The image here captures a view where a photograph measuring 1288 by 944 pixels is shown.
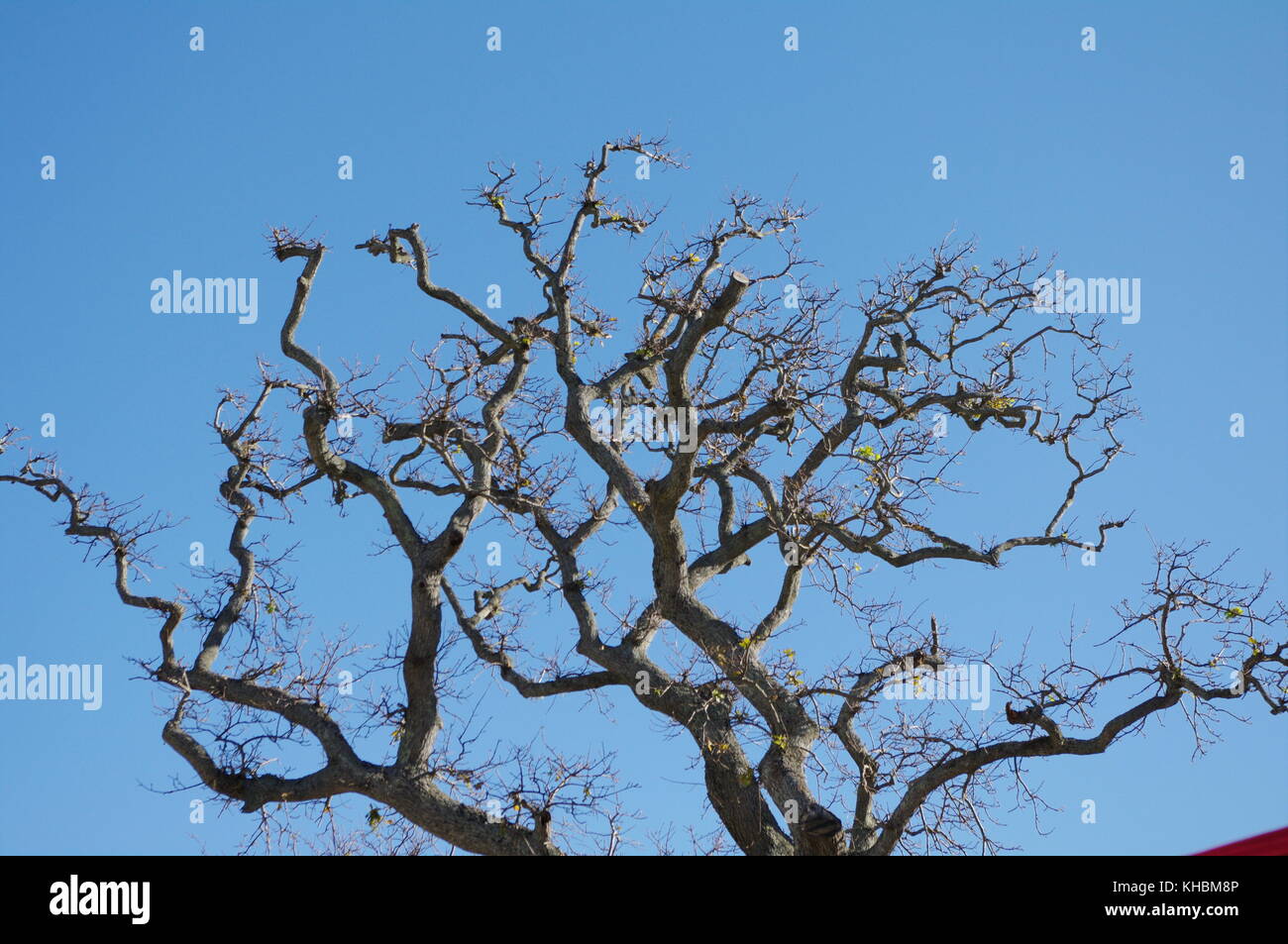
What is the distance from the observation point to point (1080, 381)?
1052cm

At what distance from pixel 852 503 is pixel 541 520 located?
277 centimetres

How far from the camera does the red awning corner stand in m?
3.39

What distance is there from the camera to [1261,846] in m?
3.41

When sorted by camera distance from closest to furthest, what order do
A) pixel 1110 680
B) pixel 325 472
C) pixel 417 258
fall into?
pixel 1110 680, pixel 325 472, pixel 417 258

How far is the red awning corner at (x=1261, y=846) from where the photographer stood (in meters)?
3.39

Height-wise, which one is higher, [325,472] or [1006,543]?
[325,472]

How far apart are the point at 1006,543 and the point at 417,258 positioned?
5140 millimetres
